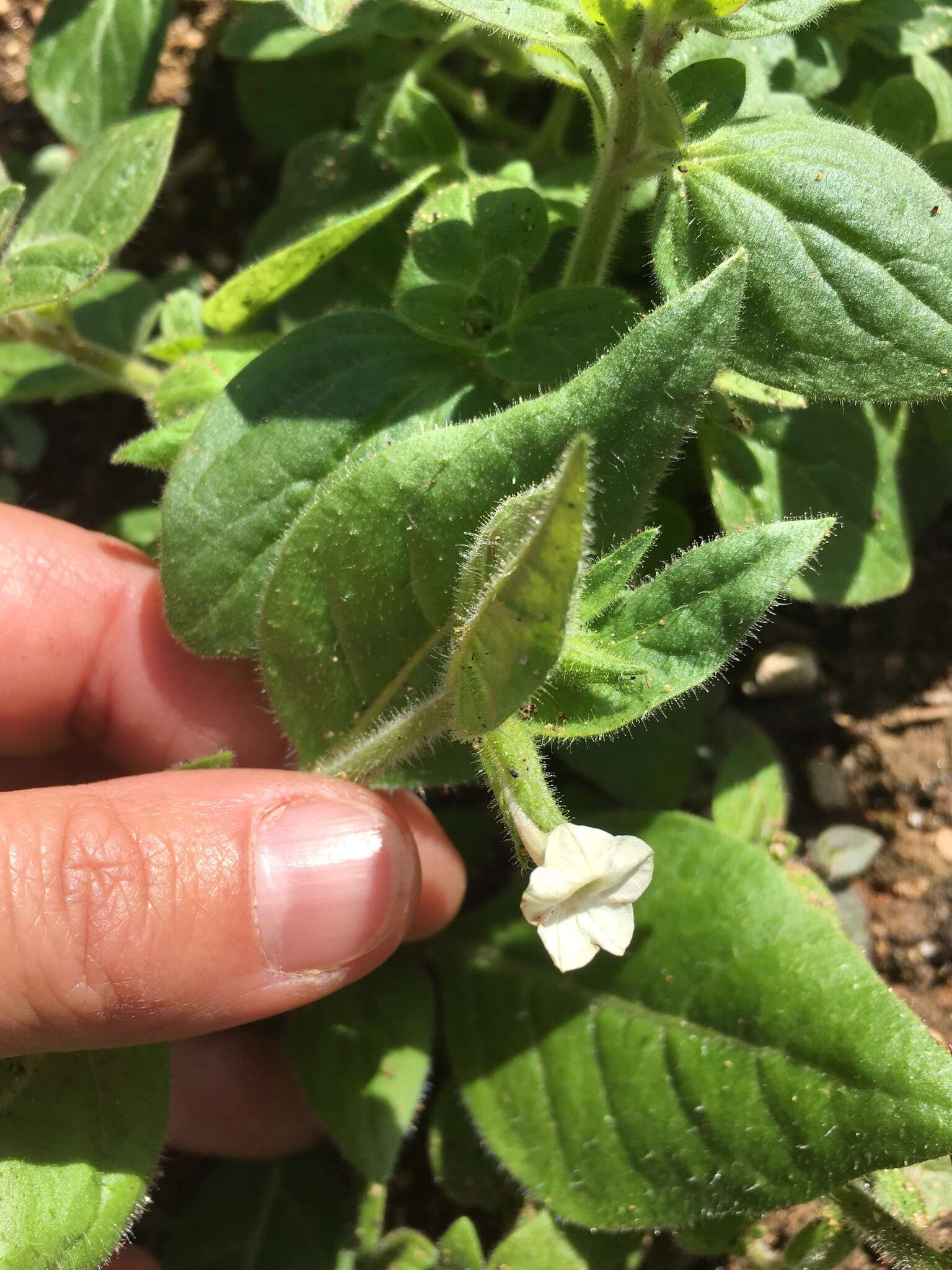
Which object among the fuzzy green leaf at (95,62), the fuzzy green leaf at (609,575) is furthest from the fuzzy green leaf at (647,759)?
the fuzzy green leaf at (95,62)

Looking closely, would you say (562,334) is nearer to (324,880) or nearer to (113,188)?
(324,880)

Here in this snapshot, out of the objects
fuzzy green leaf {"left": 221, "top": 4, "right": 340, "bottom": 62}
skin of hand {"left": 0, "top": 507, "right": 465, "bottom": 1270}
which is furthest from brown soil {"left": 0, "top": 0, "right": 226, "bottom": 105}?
skin of hand {"left": 0, "top": 507, "right": 465, "bottom": 1270}

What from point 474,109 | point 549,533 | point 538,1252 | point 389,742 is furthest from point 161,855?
point 474,109

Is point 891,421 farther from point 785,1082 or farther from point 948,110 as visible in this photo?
point 785,1082

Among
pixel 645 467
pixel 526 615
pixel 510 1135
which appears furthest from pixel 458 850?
pixel 526 615

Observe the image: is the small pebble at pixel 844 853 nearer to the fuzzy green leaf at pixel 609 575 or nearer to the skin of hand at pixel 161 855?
the skin of hand at pixel 161 855

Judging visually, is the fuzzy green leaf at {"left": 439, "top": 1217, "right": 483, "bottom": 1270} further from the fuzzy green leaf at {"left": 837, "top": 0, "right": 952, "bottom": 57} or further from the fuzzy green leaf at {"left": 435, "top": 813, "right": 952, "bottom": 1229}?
the fuzzy green leaf at {"left": 837, "top": 0, "right": 952, "bottom": 57}
